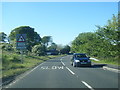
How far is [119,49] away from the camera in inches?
1238

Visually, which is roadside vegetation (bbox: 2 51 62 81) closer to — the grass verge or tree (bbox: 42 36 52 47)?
the grass verge

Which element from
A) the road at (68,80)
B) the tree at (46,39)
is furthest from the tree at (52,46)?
the road at (68,80)

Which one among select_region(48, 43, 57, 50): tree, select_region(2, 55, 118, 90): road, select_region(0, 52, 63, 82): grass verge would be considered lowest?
select_region(2, 55, 118, 90): road

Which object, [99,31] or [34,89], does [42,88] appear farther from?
[99,31]

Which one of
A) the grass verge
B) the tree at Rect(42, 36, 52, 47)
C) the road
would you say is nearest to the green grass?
the grass verge

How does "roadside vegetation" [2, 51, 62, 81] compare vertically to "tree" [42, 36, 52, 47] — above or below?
below

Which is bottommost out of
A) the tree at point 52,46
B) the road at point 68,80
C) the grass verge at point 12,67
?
the road at point 68,80

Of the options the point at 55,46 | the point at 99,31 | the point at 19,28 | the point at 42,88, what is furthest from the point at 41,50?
the point at 55,46

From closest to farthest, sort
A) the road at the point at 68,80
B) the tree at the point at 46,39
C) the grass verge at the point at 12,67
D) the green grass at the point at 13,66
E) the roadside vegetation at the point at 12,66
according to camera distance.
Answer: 1. the road at the point at 68,80
2. the grass verge at the point at 12,67
3. the roadside vegetation at the point at 12,66
4. the green grass at the point at 13,66
5. the tree at the point at 46,39

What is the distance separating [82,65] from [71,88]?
1795 cm

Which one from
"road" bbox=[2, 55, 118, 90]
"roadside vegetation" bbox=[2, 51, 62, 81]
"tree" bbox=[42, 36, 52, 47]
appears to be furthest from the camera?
"tree" bbox=[42, 36, 52, 47]

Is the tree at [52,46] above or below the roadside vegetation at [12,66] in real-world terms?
above

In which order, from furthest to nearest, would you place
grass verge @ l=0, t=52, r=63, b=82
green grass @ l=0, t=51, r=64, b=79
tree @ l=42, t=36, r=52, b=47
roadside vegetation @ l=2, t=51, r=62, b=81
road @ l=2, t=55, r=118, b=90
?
1. tree @ l=42, t=36, r=52, b=47
2. green grass @ l=0, t=51, r=64, b=79
3. roadside vegetation @ l=2, t=51, r=62, b=81
4. grass verge @ l=0, t=52, r=63, b=82
5. road @ l=2, t=55, r=118, b=90

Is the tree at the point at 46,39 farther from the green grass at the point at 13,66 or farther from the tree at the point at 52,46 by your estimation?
the green grass at the point at 13,66
